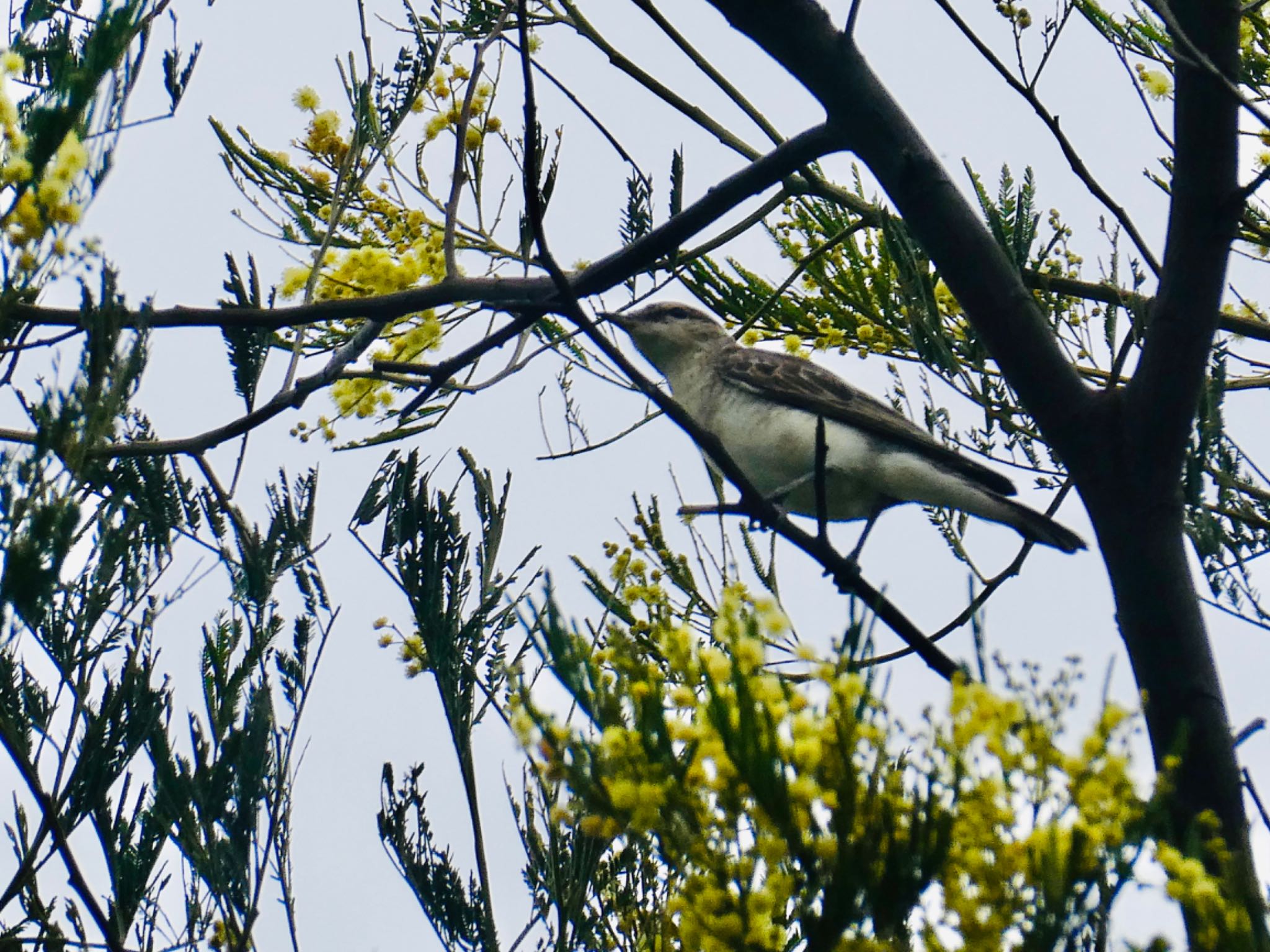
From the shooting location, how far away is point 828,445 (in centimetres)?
410

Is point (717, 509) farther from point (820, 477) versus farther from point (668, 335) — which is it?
point (668, 335)

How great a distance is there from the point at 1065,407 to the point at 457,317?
191cm

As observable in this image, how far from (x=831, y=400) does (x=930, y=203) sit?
230 cm

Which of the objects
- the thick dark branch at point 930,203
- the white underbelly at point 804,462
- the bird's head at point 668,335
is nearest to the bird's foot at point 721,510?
the thick dark branch at point 930,203

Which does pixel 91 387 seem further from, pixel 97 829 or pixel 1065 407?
pixel 1065 407

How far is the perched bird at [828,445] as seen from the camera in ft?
13.8

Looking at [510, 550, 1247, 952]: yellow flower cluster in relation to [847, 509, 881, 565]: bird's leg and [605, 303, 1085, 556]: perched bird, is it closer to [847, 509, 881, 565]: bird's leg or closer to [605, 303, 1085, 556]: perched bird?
[605, 303, 1085, 556]: perched bird

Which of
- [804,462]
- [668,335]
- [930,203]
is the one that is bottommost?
[930,203]

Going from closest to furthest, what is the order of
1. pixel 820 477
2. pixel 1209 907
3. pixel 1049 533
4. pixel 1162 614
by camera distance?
pixel 1209 907
pixel 1162 614
pixel 820 477
pixel 1049 533

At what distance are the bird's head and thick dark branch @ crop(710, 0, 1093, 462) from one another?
9.23ft

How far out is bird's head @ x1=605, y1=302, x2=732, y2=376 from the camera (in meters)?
5.77

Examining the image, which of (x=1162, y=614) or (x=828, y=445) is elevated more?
(x=828, y=445)

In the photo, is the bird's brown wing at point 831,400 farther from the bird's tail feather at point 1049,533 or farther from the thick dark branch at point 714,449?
the thick dark branch at point 714,449

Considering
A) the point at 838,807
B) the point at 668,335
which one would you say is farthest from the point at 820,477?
the point at 668,335
